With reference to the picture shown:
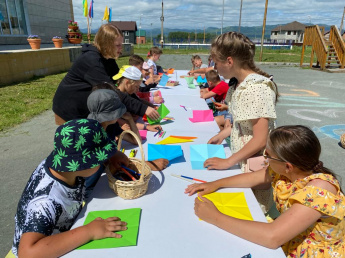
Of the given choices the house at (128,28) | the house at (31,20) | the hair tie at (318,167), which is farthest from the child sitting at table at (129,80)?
the house at (128,28)

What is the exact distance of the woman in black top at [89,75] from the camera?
2242 mm

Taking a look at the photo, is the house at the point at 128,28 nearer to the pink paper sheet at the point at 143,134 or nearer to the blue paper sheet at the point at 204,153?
the pink paper sheet at the point at 143,134

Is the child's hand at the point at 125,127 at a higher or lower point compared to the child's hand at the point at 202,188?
higher

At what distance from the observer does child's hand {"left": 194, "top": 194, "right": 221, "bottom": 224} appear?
111 cm

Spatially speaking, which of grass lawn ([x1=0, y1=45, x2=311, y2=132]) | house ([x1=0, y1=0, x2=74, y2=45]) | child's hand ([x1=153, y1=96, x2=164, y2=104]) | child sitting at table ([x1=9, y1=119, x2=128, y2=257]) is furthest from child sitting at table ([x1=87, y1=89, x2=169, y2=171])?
house ([x1=0, y1=0, x2=74, y2=45])

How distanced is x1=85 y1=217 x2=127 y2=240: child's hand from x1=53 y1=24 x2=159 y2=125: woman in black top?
124cm

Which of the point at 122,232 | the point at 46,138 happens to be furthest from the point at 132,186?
the point at 46,138

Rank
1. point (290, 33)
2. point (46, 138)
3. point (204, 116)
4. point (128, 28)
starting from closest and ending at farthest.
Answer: point (204, 116), point (46, 138), point (128, 28), point (290, 33)

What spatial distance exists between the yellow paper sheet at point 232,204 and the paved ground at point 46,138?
5.05ft

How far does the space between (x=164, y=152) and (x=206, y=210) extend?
0.68 meters

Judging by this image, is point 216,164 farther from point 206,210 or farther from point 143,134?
point 143,134

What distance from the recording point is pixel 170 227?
1.09 metres

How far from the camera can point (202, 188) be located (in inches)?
52.8

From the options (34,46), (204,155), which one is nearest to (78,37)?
(34,46)
